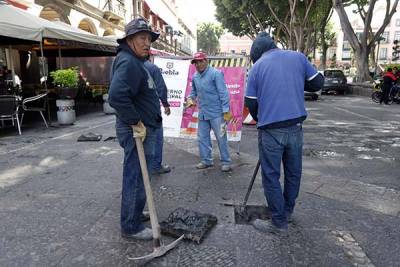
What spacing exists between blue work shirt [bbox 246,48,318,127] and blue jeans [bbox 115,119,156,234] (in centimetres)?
100

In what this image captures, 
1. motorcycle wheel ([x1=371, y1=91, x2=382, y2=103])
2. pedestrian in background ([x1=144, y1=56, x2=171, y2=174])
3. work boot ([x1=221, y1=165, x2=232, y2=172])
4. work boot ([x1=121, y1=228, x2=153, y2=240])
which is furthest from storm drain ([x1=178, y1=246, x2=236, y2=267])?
motorcycle wheel ([x1=371, y1=91, x2=382, y2=103])

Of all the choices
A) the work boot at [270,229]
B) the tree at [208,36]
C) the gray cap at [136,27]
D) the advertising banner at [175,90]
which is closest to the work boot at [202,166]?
the advertising banner at [175,90]

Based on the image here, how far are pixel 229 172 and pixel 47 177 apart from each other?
8.25 feet

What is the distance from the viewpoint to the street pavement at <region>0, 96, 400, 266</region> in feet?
10.3

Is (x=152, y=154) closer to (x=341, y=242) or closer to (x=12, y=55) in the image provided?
(x=341, y=242)

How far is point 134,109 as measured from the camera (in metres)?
2.96

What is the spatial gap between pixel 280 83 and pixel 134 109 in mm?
1246

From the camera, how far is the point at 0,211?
13.3ft

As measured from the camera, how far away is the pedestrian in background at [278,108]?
129 inches

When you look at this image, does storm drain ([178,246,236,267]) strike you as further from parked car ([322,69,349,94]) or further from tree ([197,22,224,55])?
tree ([197,22,224,55])

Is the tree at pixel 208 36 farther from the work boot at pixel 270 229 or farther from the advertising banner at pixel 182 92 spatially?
the work boot at pixel 270 229

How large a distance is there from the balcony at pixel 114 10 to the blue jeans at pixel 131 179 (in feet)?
69.0

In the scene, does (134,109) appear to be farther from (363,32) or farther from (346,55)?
(346,55)

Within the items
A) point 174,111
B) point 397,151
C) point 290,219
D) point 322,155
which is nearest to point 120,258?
point 290,219
